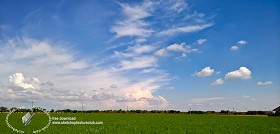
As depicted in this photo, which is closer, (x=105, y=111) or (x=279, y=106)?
(x=279, y=106)

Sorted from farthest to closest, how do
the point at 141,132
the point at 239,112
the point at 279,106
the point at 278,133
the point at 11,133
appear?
the point at 239,112
the point at 279,106
the point at 278,133
the point at 141,132
the point at 11,133

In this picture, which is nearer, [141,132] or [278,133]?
[141,132]

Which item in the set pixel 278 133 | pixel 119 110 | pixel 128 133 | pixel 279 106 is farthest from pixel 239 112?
pixel 128 133

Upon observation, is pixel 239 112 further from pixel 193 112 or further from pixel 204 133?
pixel 204 133

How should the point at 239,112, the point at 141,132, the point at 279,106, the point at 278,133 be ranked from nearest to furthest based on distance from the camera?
the point at 141,132, the point at 278,133, the point at 279,106, the point at 239,112

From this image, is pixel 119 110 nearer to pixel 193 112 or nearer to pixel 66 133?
pixel 193 112

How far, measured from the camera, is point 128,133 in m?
30.2

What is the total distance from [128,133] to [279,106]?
393 ft

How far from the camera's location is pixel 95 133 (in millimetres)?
29656

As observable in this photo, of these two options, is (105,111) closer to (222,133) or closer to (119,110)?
(119,110)

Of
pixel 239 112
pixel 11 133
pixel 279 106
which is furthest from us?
pixel 239 112

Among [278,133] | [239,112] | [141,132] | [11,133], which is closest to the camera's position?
[11,133]

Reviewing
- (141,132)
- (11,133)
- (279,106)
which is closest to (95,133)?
(141,132)

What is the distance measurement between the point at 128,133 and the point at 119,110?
12480 centimetres
